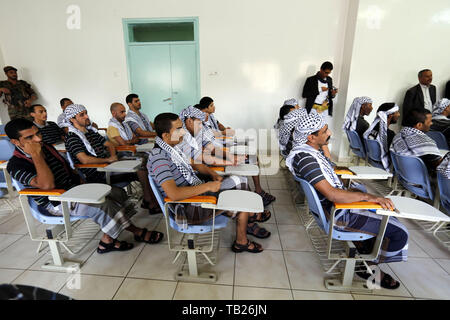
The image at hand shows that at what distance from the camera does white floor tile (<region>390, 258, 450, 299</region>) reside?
1546mm

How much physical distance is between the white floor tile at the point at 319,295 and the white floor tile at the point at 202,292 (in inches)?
16.9

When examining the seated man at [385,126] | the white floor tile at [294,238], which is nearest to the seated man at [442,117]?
the seated man at [385,126]

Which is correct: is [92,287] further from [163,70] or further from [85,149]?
[163,70]

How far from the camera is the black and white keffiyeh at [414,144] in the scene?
2105 mm

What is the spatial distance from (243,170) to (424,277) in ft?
4.75

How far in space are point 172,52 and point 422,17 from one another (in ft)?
14.0

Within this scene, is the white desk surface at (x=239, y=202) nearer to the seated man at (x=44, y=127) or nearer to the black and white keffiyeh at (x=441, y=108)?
the seated man at (x=44, y=127)

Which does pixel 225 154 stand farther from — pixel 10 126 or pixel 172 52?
pixel 172 52

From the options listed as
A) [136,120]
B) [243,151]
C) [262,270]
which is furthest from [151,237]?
[136,120]

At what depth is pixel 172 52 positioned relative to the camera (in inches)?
183

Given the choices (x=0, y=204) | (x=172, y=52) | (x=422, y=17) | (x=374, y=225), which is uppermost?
(x=422, y=17)

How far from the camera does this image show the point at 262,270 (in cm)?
173
